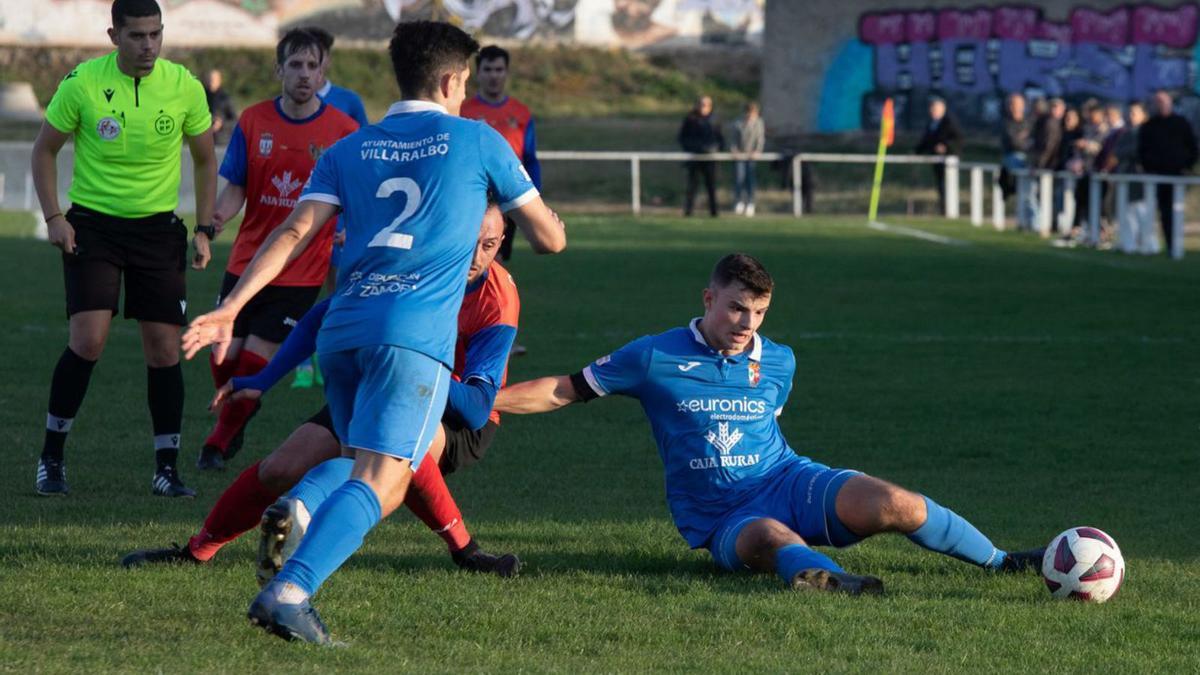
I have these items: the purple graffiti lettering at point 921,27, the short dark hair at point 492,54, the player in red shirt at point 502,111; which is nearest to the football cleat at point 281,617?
the player in red shirt at point 502,111

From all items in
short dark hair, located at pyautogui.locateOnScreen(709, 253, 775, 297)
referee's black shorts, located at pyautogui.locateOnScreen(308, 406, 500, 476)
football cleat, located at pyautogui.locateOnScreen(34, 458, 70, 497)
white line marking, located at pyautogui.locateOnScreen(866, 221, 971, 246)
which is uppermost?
short dark hair, located at pyautogui.locateOnScreen(709, 253, 775, 297)

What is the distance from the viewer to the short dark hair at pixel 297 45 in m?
8.78

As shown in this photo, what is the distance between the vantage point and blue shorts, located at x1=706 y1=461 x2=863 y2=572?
6348mm

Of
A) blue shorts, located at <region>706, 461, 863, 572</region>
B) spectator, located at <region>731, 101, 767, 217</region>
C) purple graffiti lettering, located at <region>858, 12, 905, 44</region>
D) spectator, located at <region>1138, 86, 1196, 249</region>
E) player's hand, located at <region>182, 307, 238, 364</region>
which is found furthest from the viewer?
purple graffiti lettering, located at <region>858, 12, 905, 44</region>

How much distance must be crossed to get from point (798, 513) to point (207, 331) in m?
2.36

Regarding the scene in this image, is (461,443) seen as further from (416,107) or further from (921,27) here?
(921,27)

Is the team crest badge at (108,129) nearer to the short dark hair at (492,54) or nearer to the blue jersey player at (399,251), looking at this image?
the blue jersey player at (399,251)

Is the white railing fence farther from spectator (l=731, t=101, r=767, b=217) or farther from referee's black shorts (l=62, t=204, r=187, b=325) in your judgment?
referee's black shorts (l=62, t=204, r=187, b=325)

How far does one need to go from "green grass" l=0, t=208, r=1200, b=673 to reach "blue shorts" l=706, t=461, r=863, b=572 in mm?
125

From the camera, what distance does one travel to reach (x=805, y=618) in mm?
5668

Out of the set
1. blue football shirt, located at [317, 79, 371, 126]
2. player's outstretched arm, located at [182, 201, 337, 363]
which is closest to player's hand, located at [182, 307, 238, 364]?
player's outstretched arm, located at [182, 201, 337, 363]

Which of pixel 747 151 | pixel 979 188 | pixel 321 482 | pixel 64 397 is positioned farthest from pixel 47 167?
pixel 747 151

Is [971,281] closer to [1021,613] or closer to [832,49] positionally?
[1021,613]

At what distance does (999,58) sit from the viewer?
43.7 meters
